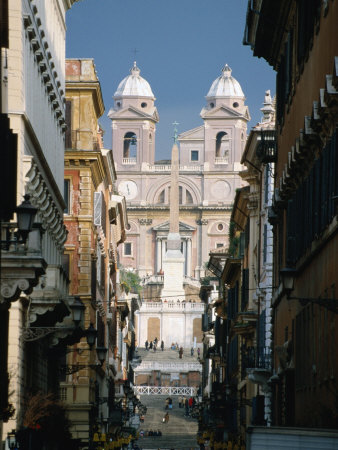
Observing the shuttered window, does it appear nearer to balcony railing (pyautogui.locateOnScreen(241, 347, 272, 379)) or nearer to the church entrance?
balcony railing (pyautogui.locateOnScreen(241, 347, 272, 379))

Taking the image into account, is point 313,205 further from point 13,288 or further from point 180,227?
point 180,227

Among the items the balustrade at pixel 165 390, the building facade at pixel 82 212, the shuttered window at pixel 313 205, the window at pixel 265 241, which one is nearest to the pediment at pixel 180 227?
the balustrade at pixel 165 390

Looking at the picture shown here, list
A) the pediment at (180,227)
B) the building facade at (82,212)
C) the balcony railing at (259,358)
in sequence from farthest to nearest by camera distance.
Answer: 1. the pediment at (180,227)
2. the building facade at (82,212)
3. the balcony railing at (259,358)

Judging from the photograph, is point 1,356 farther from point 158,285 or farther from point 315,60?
point 158,285

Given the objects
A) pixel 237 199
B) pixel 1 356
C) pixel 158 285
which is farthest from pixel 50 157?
pixel 158 285

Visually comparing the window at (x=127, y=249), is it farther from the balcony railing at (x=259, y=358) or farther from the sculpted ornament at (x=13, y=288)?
the sculpted ornament at (x=13, y=288)

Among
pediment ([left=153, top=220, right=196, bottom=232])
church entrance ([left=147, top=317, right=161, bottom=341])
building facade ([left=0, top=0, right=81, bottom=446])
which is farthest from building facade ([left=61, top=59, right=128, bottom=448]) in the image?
pediment ([left=153, top=220, right=196, bottom=232])
